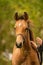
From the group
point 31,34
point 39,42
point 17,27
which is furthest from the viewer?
point 39,42

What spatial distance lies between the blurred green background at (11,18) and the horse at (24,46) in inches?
161

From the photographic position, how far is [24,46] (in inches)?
297

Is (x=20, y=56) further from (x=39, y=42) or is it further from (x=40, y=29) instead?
(x=40, y=29)

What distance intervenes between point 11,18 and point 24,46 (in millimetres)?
5310

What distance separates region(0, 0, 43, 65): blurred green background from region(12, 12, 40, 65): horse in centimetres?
410

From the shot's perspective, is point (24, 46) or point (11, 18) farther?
point (11, 18)

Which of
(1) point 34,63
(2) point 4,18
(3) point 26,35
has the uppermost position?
(2) point 4,18

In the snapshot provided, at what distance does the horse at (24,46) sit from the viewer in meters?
7.30

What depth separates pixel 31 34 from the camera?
782cm

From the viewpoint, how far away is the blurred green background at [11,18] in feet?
40.0

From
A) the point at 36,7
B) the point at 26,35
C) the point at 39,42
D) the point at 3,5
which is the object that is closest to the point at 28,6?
the point at 36,7

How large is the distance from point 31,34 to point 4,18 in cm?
524

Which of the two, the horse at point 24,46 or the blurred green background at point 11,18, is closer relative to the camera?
the horse at point 24,46

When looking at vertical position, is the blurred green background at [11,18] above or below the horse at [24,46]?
above
